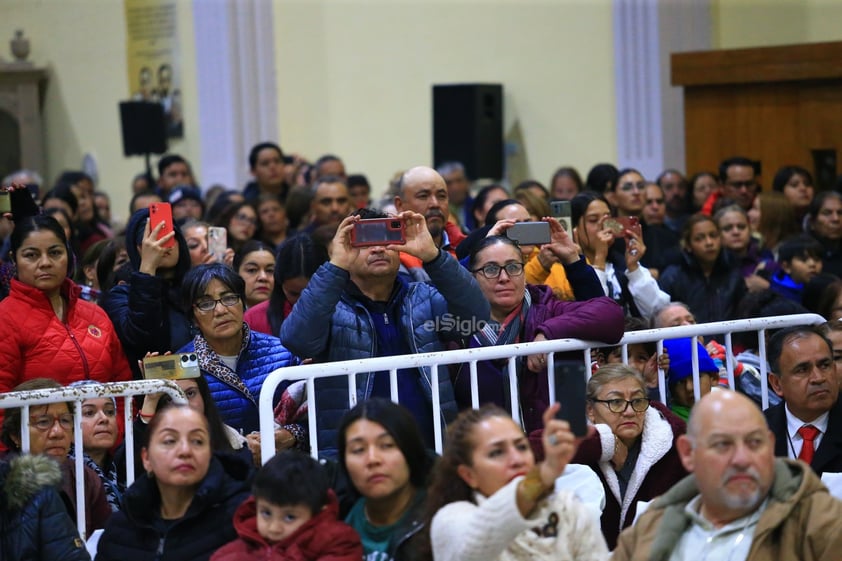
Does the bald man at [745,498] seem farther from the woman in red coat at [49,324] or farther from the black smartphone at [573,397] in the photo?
the woman in red coat at [49,324]

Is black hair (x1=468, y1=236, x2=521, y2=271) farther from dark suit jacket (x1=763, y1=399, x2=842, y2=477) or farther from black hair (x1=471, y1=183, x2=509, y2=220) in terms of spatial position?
black hair (x1=471, y1=183, x2=509, y2=220)

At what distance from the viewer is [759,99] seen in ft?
34.4

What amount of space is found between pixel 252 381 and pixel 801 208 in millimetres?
4628

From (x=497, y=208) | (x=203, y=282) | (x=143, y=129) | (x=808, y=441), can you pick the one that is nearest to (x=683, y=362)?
(x=808, y=441)

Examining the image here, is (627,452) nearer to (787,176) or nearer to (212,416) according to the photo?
(212,416)

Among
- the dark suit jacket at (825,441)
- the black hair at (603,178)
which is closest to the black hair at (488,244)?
the dark suit jacket at (825,441)

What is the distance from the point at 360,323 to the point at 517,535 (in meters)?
1.29

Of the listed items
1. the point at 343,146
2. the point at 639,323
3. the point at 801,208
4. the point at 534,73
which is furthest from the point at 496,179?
the point at 639,323

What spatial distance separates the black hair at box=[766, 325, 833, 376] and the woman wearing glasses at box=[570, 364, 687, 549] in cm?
58

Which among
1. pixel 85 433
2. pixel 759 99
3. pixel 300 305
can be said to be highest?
pixel 759 99

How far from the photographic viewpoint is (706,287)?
23.8 ft

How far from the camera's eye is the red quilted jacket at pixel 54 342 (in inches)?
203

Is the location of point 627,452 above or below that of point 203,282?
below

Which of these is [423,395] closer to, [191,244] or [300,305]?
[300,305]
